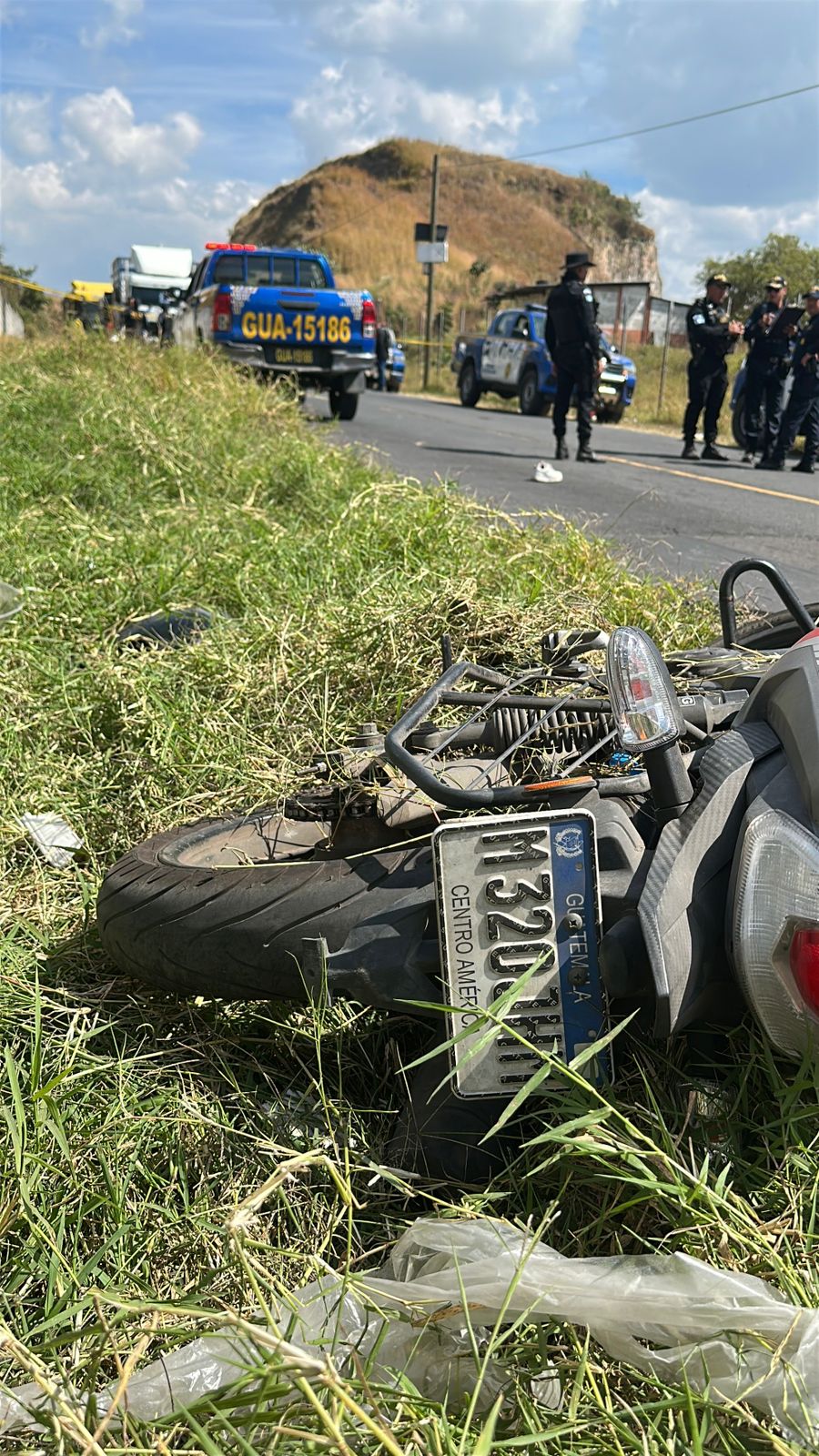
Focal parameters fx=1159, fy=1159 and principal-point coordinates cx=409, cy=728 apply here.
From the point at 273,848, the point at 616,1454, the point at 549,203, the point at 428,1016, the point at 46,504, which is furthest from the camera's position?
the point at 549,203

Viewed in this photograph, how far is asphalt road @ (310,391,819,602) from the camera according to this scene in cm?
643

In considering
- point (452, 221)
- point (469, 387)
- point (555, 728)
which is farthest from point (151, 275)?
point (452, 221)

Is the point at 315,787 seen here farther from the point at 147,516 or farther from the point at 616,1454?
the point at 147,516

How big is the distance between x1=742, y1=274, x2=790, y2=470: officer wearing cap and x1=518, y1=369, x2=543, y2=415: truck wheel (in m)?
8.05

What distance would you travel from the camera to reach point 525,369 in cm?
2116

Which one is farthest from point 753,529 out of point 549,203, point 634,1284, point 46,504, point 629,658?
point 549,203

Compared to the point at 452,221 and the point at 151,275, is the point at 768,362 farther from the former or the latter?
the point at 452,221

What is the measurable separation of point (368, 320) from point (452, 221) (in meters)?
82.2

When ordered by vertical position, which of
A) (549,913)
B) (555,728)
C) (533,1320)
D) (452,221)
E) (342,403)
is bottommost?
(533,1320)

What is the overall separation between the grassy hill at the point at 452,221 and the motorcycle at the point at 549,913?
68194mm

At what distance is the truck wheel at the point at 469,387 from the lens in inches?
915

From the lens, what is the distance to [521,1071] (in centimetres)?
173

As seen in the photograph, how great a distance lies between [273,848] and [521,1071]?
3.34 feet

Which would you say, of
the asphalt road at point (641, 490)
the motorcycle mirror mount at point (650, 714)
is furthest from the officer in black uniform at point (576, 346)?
the motorcycle mirror mount at point (650, 714)
